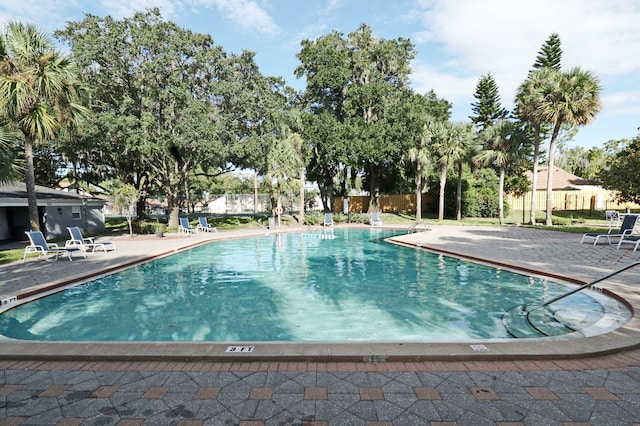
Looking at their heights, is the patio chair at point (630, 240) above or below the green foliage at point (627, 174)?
below

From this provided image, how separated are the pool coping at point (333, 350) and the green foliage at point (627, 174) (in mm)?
24350

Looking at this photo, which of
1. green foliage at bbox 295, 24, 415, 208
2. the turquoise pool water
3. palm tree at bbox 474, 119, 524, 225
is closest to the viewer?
the turquoise pool water

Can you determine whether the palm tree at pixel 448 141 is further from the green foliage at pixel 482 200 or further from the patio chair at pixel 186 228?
the patio chair at pixel 186 228

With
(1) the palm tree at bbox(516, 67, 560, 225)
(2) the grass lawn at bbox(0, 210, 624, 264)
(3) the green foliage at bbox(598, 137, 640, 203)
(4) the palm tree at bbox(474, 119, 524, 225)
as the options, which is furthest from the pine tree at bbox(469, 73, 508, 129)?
(1) the palm tree at bbox(516, 67, 560, 225)

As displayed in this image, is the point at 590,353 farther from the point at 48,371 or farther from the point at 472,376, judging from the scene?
the point at 48,371

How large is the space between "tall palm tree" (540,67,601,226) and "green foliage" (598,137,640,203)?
6.09m

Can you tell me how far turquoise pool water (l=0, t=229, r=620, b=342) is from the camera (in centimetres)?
557

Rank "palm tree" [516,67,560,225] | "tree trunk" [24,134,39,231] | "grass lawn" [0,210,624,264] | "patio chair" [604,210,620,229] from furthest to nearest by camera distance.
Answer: "grass lawn" [0,210,624,264] < "palm tree" [516,67,560,225] < "patio chair" [604,210,620,229] < "tree trunk" [24,134,39,231]

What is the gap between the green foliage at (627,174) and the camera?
21341mm

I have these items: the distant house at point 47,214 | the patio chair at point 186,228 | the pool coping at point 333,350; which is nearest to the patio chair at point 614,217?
the pool coping at point 333,350

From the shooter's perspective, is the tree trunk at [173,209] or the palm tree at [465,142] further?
the palm tree at [465,142]

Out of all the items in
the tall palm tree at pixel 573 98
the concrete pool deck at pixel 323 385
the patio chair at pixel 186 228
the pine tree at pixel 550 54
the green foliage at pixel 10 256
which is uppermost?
the pine tree at pixel 550 54

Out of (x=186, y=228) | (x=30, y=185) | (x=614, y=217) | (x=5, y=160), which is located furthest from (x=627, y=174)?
(x=30, y=185)

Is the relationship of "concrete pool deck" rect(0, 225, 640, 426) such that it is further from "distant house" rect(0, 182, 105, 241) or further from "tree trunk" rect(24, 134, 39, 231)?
"distant house" rect(0, 182, 105, 241)
